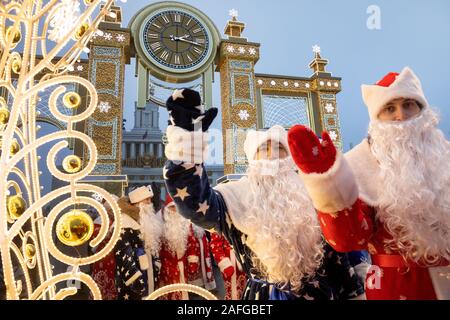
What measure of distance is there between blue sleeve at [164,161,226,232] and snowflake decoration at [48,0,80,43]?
0.53 meters

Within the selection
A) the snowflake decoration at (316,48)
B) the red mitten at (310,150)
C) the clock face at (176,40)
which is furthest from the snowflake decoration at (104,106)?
the red mitten at (310,150)

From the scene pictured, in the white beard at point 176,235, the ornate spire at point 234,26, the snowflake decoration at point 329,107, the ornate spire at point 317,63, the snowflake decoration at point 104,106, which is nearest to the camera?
the white beard at point 176,235

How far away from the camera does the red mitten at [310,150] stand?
78 centimetres

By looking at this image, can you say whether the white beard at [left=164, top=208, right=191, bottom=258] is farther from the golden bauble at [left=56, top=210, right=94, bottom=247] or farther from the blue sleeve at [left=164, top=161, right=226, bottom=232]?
the golden bauble at [left=56, top=210, right=94, bottom=247]

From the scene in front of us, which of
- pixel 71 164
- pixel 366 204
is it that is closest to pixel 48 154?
pixel 71 164

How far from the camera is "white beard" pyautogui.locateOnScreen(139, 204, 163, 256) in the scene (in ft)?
10.6

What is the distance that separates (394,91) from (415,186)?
336mm

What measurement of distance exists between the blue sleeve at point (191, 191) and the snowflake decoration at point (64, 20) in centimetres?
53

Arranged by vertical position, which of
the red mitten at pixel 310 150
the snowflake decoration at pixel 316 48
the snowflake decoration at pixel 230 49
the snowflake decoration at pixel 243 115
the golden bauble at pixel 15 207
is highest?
the snowflake decoration at pixel 316 48

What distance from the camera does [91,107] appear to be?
98cm

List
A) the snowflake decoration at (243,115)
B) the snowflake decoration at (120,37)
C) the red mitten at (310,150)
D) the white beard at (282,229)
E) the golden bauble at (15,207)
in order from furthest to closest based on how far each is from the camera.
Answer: the snowflake decoration at (243,115) < the snowflake decoration at (120,37) < the white beard at (282,229) < the golden bauble at (15,207) < the red mitten at (310,150)

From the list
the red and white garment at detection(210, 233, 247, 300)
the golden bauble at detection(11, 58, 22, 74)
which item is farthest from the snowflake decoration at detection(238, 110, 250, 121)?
the golden bauble at detection(11, 58, 22, 74)

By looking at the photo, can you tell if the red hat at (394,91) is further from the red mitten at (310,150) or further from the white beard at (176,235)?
the white beard at (176,235)
